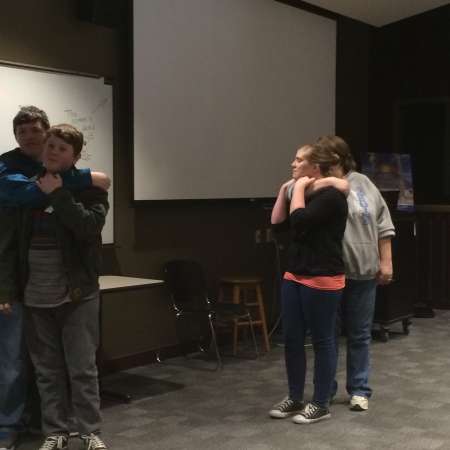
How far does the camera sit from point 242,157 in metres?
5.49

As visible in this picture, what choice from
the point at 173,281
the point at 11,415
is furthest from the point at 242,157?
the point at 11,415

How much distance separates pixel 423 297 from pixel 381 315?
5.06 feet

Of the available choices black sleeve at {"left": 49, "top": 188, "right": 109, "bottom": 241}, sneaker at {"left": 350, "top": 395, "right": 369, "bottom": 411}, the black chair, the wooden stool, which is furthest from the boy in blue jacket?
the wooden stool

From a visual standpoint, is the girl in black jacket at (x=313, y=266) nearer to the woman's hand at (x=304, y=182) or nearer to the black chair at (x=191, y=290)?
the woman's hand at (x=304, y=182)

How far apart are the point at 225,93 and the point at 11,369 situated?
289 centimetres

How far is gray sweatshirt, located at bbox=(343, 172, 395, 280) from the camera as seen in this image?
11.9ft

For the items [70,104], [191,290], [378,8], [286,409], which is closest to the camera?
[286,409]

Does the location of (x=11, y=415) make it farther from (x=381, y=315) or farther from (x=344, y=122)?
(x=344, y=122)

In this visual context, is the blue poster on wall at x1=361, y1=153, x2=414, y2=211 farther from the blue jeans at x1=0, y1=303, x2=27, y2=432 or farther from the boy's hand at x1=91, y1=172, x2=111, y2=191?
the blue jeans at x1=0, y1=303, x2=27, y2=432

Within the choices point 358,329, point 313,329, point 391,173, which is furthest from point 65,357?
point 391,173

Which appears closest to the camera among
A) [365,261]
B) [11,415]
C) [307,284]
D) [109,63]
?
[11,415]

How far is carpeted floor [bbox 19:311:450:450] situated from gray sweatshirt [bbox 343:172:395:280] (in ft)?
2.38

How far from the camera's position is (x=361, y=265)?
11.8 ft

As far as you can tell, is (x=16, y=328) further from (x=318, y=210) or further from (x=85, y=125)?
(x=85, y=125)
